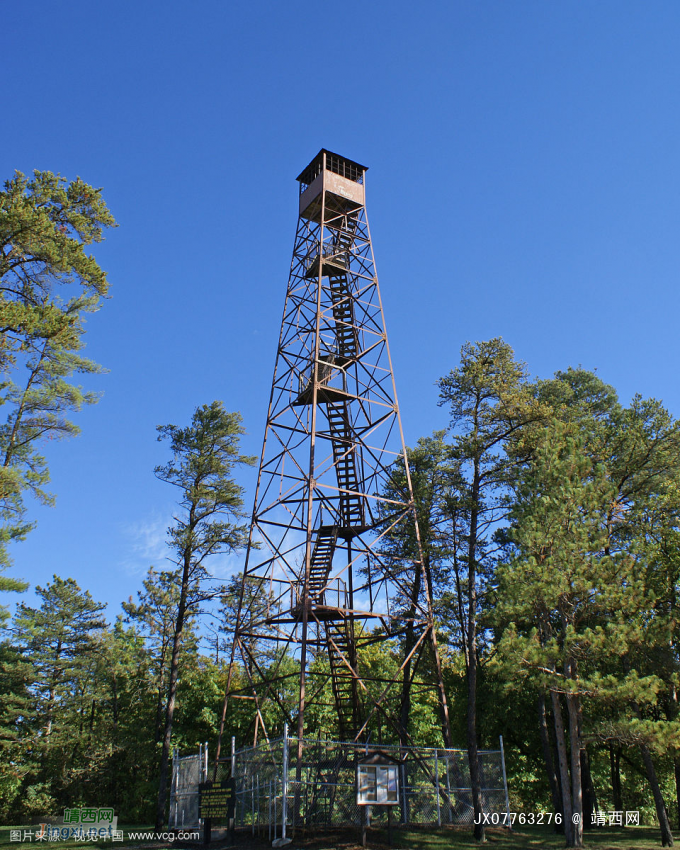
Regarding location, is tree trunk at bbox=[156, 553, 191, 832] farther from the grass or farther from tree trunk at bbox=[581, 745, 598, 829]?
tree trunk at bbox=[581, 745, 598, 829]

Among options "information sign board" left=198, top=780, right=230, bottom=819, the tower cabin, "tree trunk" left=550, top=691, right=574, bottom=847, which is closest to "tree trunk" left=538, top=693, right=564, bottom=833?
"tree trunk" left=550, top=691, right=574, bottom=847

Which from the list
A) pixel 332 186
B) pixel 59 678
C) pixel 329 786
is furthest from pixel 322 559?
pixel 59 678

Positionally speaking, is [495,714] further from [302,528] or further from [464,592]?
[302,528]

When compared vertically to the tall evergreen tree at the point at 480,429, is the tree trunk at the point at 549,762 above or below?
below

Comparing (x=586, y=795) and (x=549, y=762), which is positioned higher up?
(x=549, y=762)

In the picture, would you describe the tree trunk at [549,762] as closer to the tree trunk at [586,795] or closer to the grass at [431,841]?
the tree trunk at [586,795]

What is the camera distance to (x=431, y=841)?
1452cm

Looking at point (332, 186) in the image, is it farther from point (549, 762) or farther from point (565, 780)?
point (549, 762)

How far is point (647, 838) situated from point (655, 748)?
256 inches

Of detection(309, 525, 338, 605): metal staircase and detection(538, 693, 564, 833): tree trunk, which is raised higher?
detection(309, 525, 338, 605): metal staircase

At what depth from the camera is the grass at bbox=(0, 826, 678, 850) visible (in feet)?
42.5

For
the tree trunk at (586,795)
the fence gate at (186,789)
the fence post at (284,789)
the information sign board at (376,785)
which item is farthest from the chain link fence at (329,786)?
the tree trunk at (586,795)

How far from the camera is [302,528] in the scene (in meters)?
18.6

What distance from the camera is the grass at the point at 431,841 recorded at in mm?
12961
